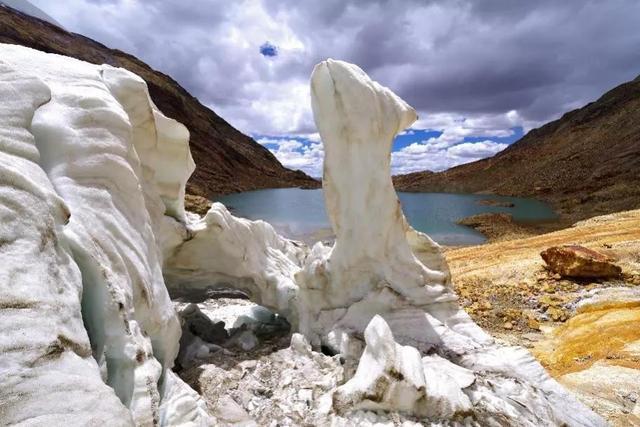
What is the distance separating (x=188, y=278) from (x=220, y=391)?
2017mm

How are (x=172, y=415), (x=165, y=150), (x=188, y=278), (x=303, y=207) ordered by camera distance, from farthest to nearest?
1. (x=303, y=207)
2. (x=188, y=278)
3. (x=165, y=150)
4. (x=172, y=415)

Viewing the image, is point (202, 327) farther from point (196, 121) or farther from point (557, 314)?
point (196, 121)

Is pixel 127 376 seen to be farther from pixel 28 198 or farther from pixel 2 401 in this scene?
pixel 28 198

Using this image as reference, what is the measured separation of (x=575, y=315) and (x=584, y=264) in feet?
6.21

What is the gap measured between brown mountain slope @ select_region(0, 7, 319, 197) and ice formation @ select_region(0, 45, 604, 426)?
46011 millimetres

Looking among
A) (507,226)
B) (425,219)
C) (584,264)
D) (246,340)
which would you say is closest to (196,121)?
(425,219)

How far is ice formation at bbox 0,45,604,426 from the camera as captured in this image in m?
1.83

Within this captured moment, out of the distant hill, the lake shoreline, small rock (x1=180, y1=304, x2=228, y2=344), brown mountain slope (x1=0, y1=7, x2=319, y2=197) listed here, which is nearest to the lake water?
the lake shoreline

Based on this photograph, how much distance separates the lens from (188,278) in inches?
197

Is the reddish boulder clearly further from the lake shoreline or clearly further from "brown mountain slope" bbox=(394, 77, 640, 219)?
"brown mountain slope" bbox=(394, 77, 640, 219)

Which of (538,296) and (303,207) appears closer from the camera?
(538,296)

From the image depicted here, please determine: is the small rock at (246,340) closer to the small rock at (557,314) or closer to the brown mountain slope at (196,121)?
the small rock at (557,314)

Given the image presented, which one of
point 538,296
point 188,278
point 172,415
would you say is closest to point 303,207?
point 538,296

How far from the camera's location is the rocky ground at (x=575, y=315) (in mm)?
4105
